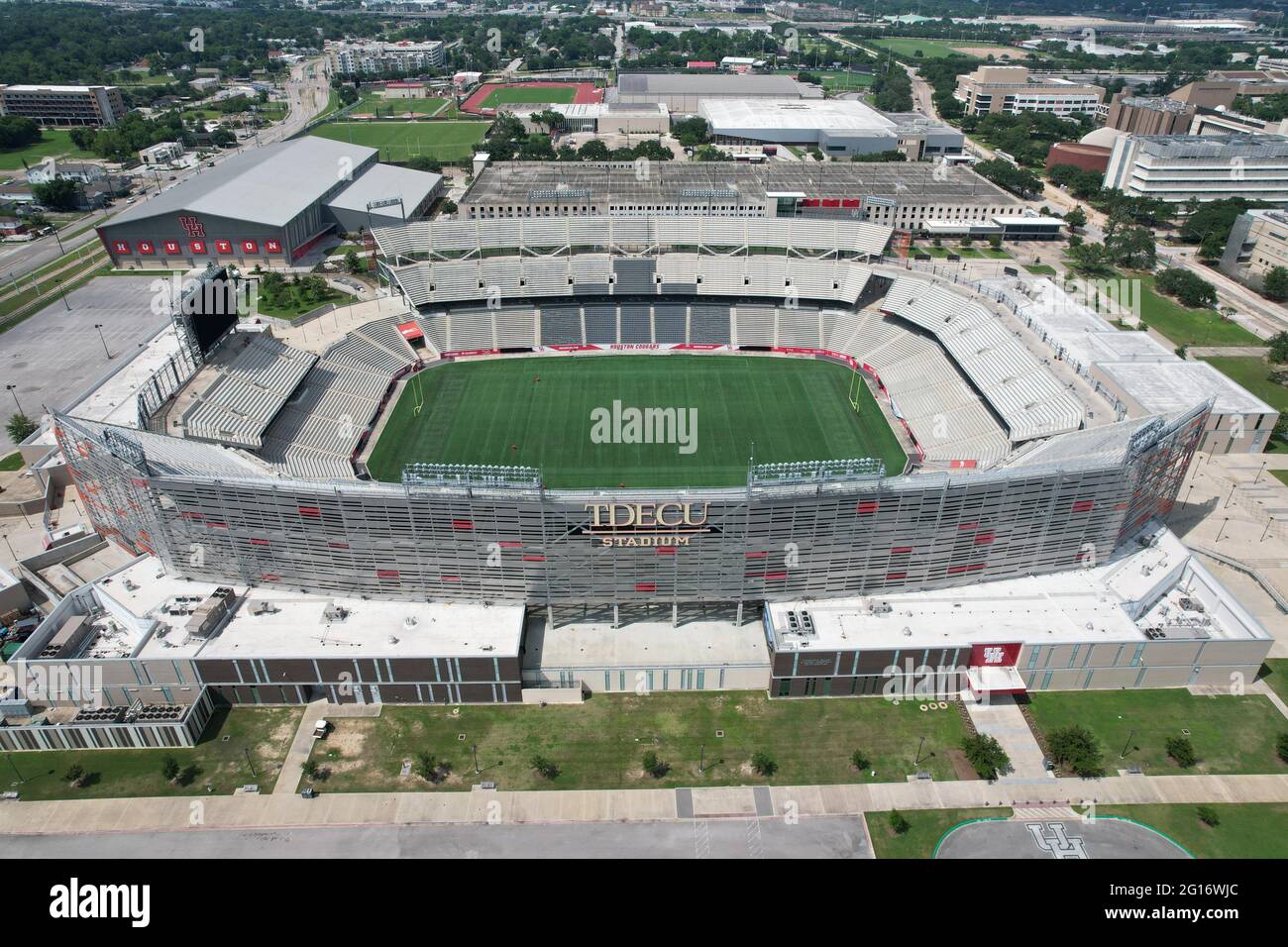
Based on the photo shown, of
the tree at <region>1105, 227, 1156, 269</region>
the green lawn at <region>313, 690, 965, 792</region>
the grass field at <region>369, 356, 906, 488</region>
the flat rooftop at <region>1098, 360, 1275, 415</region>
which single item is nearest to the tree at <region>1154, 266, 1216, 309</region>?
the tree at <region>1105, 227, 1156, 269</region>

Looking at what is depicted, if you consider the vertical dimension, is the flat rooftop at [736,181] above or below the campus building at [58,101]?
below

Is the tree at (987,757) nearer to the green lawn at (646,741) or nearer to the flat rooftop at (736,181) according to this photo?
the green lawn at (646,741)

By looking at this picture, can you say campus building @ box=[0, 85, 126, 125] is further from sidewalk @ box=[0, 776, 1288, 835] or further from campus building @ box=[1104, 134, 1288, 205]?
campus building @ box=[1104, 134, 1288, 205]

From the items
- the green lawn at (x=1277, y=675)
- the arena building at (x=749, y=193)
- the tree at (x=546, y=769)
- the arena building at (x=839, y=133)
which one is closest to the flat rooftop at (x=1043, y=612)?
the green lawn at (x=1277, y=675)

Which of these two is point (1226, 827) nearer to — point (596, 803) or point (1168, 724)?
point (1168, 724)

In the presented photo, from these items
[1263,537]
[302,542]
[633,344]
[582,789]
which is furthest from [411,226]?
[1263,537]
